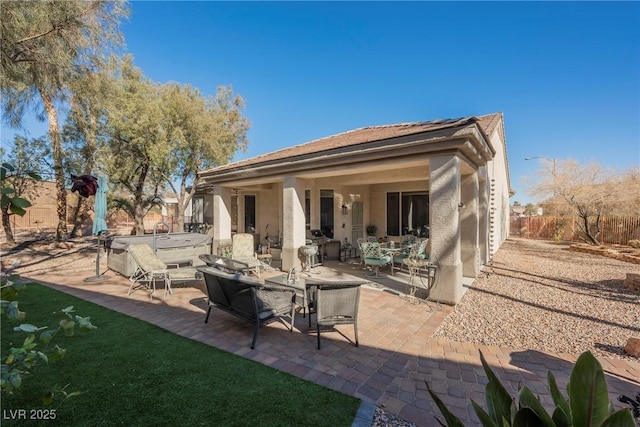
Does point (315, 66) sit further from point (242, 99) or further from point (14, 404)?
point (14, 404)

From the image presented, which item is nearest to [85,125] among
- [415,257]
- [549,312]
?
[415,257]

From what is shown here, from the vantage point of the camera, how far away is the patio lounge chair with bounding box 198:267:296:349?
4.64 metres

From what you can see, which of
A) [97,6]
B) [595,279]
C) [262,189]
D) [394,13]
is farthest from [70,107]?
[595,279]

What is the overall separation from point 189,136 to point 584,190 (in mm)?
22740

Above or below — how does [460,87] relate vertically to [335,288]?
above

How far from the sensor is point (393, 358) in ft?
13.9

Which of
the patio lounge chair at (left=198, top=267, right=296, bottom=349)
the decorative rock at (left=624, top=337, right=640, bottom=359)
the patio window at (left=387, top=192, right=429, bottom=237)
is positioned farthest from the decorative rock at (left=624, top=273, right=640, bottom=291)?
the patio lounge chair at (left=198, top=267, right=296, bottom=349)

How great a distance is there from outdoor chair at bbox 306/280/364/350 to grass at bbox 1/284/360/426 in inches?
44.6

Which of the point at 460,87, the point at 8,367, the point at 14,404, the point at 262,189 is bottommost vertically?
the point at 14,404

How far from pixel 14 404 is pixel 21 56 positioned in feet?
26.1

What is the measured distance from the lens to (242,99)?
21.6 m

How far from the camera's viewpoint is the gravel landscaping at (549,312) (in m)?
4.77

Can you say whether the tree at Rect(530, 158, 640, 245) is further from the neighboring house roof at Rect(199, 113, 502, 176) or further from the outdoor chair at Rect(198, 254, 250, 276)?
the outdoor chair at Rect(198, 254, 250, 276)

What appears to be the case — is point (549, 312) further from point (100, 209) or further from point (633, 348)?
point (100, 209)
